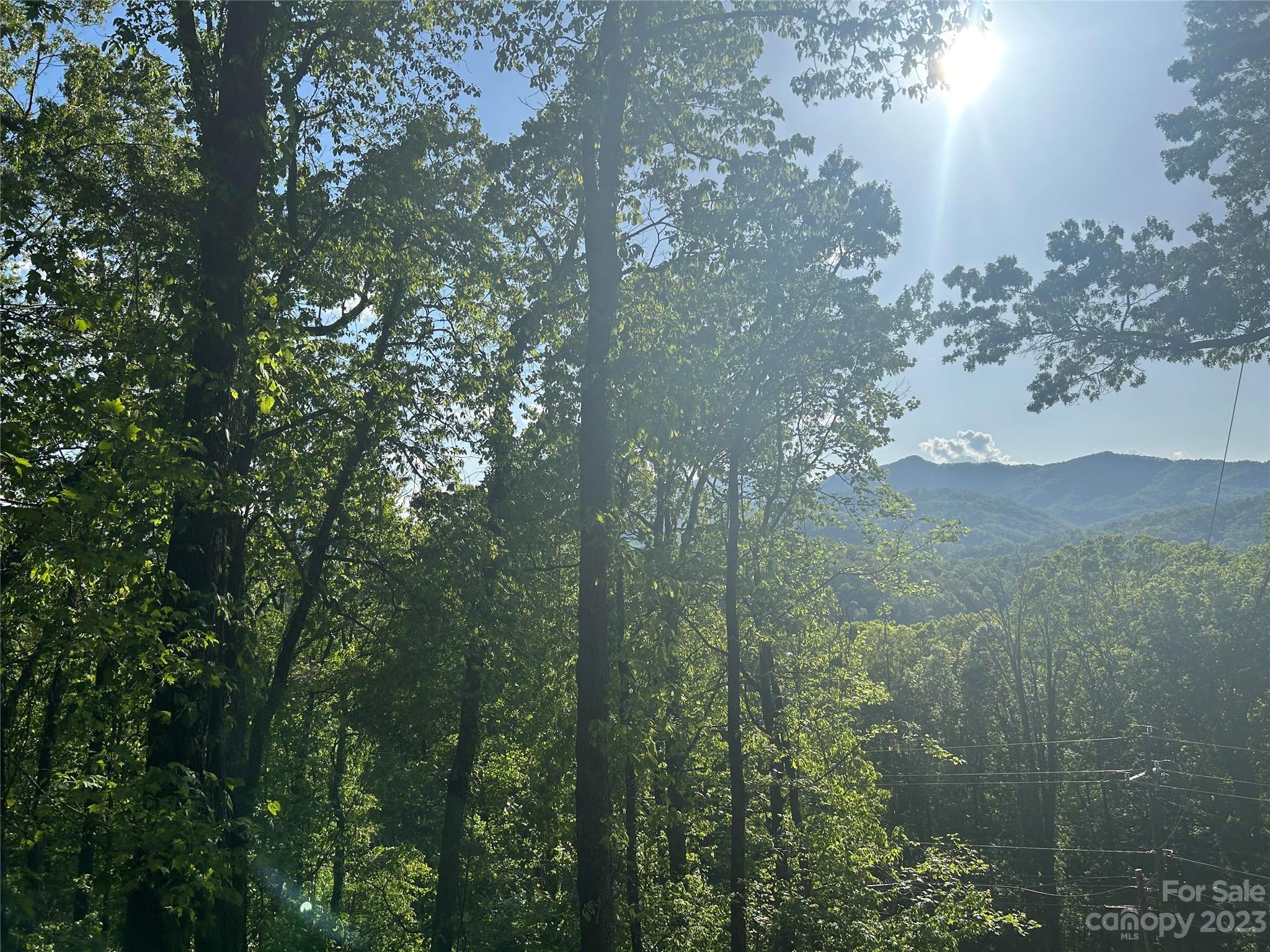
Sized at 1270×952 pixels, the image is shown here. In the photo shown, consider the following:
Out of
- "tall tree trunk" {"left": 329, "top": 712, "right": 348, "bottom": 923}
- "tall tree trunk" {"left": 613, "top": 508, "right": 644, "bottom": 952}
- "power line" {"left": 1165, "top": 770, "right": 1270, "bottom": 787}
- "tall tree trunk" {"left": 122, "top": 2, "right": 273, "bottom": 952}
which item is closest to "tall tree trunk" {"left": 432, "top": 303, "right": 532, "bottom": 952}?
"tall tree trunk" {"left": 613, "top": 508, "right": 644, "bottom": 952}

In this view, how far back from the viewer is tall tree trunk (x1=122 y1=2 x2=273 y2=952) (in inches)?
246

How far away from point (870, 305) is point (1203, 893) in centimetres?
3443

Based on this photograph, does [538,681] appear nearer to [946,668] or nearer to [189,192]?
[189,192]

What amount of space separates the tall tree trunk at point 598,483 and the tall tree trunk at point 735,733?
5.37 metres

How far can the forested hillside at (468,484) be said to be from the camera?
621 centimetres

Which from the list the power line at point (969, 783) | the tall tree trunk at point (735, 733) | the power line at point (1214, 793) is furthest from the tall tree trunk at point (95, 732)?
the power line at point (969, 783)

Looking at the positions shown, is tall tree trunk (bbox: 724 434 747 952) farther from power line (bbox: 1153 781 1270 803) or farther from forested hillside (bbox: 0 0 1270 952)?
power line (bbox: 1153 781 1270 803)

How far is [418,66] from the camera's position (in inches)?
458

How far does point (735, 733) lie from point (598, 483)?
21.6 feet

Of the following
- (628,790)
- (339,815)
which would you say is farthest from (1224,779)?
(339,815)

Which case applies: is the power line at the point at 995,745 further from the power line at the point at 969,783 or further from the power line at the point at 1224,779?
the power line at the point at 1224,779

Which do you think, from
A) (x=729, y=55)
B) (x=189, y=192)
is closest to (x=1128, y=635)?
(x=729, y=55)

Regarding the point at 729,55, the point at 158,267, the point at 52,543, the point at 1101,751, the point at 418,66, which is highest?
the point at 418,66

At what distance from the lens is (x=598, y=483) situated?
25.2 ft
